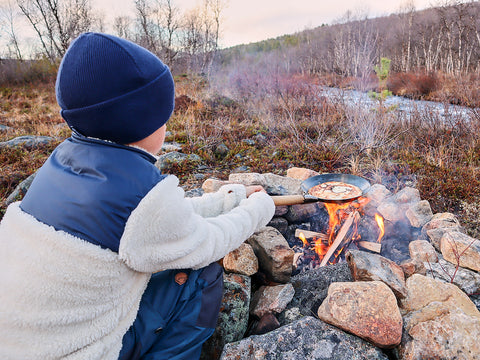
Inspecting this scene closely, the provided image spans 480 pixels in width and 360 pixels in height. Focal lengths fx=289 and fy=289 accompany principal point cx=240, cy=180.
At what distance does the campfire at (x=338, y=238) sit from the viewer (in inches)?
96.5

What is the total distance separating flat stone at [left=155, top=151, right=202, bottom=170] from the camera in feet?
14.5

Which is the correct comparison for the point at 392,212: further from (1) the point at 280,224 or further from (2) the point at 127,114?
(2) the point at 127,114

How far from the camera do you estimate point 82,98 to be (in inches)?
41.9

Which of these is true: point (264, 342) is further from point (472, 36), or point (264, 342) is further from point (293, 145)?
point (472, 36)

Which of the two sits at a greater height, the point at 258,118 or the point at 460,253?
the point at 258,118

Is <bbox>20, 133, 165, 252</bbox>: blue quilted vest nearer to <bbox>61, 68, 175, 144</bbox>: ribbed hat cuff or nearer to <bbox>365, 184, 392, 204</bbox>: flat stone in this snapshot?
<bbox>61, 68, 175, 144</bbox>: ribbed hat cuff

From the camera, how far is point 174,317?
4.52ft

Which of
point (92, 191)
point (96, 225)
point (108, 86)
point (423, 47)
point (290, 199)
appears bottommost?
point (290, 199)

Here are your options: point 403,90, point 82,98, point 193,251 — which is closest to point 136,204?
point 193,251

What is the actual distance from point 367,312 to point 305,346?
367mm

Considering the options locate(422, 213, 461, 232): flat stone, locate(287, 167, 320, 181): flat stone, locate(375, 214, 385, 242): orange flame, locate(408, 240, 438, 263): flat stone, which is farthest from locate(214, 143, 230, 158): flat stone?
locate(408, 240, 438, 263): flat stone

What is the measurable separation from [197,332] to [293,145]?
3925 millimetres

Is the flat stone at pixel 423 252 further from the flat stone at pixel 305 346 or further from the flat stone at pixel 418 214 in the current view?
the flat stone at pixel 305 346

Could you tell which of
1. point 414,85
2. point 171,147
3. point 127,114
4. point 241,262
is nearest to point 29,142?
point 171,147
